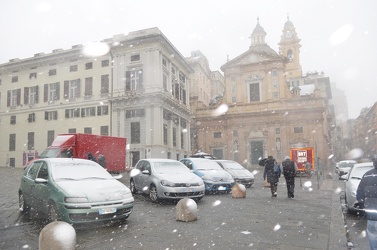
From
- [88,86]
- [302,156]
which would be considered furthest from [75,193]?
[88,86]

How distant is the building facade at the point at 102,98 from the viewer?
31953mm

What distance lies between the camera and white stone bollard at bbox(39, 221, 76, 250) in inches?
181

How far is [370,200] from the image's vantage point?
4.32 m

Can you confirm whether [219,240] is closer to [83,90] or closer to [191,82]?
[83,90]

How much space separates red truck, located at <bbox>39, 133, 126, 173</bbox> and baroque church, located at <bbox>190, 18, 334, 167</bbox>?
75.3 ft

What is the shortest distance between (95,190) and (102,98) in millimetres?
28216

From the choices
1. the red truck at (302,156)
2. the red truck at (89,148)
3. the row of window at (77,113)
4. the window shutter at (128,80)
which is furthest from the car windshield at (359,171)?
the row of window at (77,113)

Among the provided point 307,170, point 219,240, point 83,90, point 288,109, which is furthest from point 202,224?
point 288,109

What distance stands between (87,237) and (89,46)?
32161 millimetres

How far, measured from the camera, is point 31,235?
6.21m

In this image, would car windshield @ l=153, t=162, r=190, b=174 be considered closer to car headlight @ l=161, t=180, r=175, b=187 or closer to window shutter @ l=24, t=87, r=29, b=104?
car headlight @ l=161, t=180, r=175, b=187

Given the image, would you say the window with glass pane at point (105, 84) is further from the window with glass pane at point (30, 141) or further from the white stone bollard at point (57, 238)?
the white stone bollard at point (57, 238)

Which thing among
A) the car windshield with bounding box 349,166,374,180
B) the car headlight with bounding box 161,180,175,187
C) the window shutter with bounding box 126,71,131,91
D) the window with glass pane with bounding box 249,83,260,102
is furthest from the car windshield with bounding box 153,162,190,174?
the window with glass pane with bounding box 249,83,260,102

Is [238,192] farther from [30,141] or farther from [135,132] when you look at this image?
[30,141]
